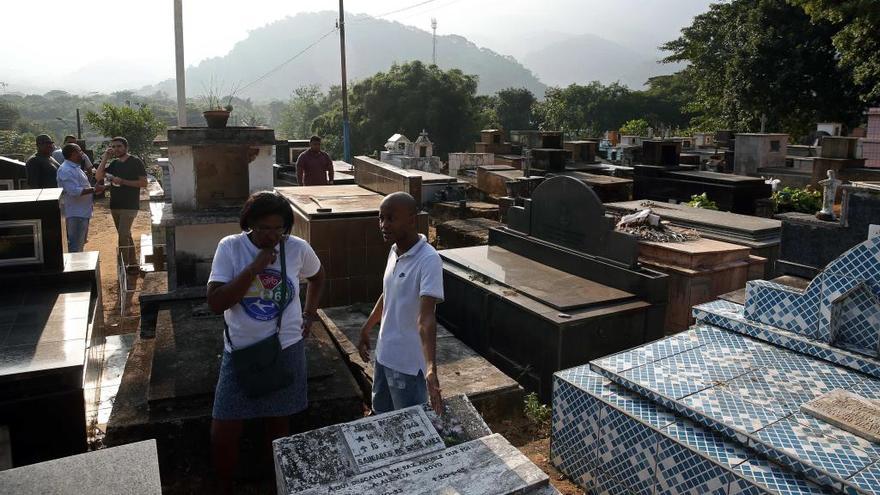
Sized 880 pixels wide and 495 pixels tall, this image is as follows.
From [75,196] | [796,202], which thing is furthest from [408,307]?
[796,202]

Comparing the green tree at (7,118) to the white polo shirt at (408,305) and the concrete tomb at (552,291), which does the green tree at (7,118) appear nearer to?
the concrete tomb at (552,291)

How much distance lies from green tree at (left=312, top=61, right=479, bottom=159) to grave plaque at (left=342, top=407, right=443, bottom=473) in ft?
111

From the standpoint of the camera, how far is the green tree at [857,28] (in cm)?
1275

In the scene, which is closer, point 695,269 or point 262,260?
point 262,260

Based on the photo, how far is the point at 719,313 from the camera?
14.7ft

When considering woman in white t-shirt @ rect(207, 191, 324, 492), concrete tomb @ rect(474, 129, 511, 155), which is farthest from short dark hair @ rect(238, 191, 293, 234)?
concrete tomb @ rect(474, 129, 511, 155)

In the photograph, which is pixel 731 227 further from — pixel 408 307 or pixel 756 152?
pixel 756 152

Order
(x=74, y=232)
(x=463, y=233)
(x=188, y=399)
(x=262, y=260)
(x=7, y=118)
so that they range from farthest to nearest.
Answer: (x=7, y=118) < (x=463, y=233) < (x=74, y=232) < (x=188, y=399) < (x=262, y=260)

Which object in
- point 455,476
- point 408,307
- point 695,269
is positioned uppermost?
point 408,307

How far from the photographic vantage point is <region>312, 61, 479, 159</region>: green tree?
36219 millimetres

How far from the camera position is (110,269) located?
402 inches

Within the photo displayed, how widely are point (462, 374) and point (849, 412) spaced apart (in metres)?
2.56

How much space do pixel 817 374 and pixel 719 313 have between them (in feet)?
2.87

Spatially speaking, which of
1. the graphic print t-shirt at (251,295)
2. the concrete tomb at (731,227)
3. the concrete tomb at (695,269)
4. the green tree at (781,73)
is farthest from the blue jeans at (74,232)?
the green tree at (781,73)
